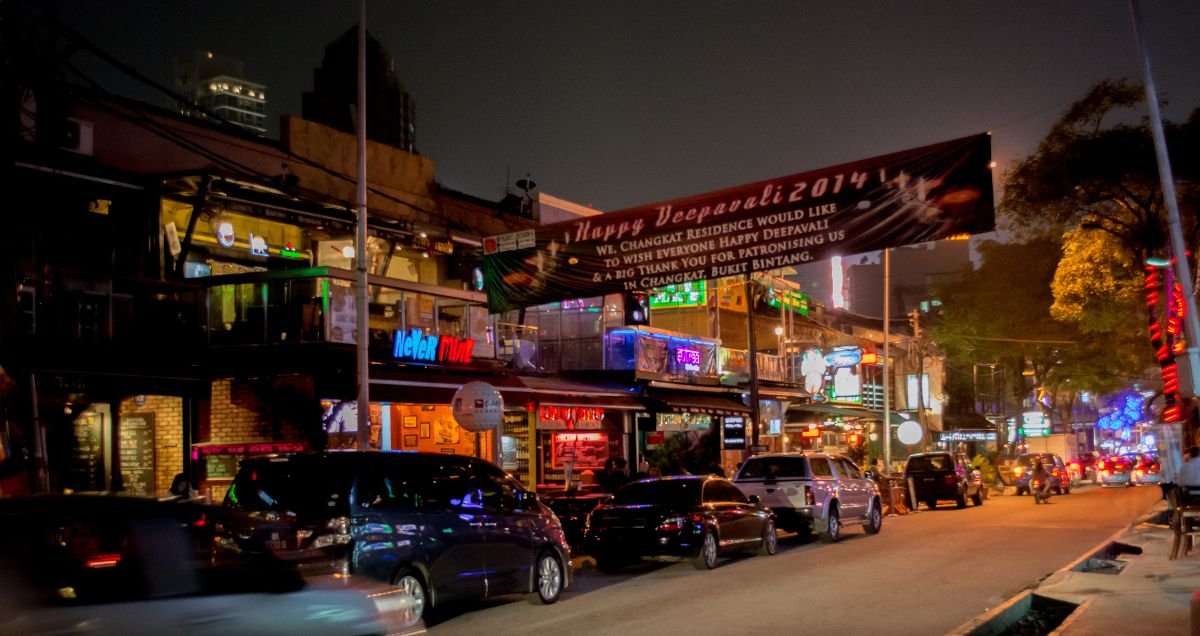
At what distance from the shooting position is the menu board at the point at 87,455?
19.2 metres

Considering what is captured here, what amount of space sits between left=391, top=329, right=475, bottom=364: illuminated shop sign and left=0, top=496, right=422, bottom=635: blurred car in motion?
542 inches

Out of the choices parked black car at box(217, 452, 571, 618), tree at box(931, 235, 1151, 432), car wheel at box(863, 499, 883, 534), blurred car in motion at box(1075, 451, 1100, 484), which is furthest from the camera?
blurred car in motion at box(1075, 451, 1100, 484)

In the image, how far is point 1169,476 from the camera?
917 inches

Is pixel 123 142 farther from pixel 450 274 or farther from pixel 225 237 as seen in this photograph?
pixel 450 274

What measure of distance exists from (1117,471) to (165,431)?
43.6m

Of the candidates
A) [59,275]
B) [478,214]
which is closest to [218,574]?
[59,275]

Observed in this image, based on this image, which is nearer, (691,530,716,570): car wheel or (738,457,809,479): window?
(691,530,716,570): car wheel

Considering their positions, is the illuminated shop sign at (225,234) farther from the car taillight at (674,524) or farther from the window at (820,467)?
the window at (820,467)

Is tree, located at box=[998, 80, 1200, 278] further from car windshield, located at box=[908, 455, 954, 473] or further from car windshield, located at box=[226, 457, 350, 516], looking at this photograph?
car windshield, located at box=[226, 457, 350, 516]

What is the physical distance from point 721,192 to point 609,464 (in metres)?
8.86

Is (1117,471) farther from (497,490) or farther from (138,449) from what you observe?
(497,490)

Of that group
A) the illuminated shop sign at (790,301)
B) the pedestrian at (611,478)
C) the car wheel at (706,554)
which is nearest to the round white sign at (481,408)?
the car wheel at (706,554)

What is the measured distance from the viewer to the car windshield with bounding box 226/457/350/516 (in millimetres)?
10906

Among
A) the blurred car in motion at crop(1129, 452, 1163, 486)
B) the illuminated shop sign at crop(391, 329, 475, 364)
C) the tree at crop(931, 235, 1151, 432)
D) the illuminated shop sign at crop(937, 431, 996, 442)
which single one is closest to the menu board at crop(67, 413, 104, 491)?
the illuminated shop sign at crop(391, 329, 475, 364)
